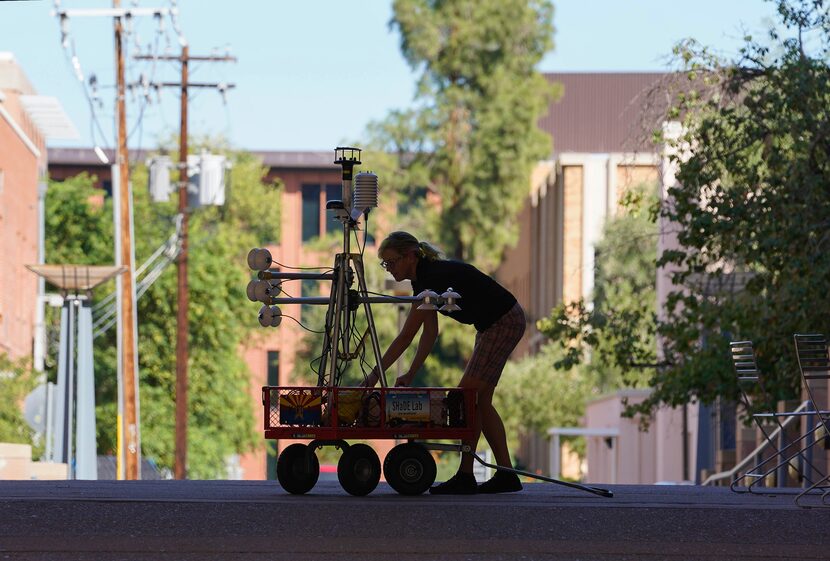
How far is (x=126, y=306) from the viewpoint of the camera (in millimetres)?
42906

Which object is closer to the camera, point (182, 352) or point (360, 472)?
point (360, 472)

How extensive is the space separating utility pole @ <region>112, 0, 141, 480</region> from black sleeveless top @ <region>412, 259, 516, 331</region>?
95.1 ft

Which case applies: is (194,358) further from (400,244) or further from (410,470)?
(400,244)

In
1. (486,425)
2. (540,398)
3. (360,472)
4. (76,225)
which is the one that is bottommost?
(540,398)

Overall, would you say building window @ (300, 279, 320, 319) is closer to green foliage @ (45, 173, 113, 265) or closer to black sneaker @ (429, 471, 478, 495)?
green foliage @ (45, 173, 113, 265)

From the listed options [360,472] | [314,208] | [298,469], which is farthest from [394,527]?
[314,208]

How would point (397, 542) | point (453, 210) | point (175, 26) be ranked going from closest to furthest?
point (397, 542), point (175, 26), point (453, 210)

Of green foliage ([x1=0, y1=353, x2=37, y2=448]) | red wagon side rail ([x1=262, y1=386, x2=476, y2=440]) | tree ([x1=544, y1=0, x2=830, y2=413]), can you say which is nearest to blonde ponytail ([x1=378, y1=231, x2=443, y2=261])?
red wagon side rail ([x1=262, y1=386, x2=476, y2=440])

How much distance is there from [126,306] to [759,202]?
2162 cm

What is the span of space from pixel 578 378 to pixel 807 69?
38740 millimetres

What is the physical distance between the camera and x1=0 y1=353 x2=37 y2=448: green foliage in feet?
154

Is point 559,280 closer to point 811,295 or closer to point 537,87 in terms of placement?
point 537,87

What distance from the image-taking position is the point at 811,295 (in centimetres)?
Answer: 2273

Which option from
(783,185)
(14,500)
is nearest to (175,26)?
(783,185)
